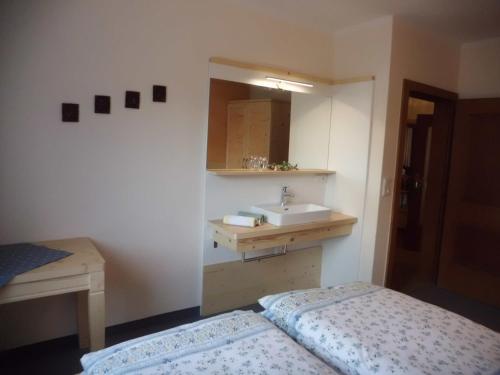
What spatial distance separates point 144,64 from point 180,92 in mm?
302

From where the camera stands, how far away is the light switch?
3035 millimetres

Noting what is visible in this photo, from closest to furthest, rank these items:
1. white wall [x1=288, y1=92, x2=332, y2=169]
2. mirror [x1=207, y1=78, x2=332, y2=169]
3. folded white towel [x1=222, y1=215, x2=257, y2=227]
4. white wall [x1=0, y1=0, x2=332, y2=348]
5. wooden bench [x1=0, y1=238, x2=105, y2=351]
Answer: wooden bench [x1=0, y1=238, x2=105, y2=351]
white wall [x1=0, y1=0, x2=332, y2=348]
folded white towel [x1=222, y1=215, x2=257, y2=227]
mirror [x1=207, y1=78, x2=332, y2=169]
white wall [x1=288, y1=92, x2=332, y2=169]

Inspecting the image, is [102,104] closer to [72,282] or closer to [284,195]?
[72,282]

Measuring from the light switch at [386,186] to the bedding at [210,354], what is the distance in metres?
1.95

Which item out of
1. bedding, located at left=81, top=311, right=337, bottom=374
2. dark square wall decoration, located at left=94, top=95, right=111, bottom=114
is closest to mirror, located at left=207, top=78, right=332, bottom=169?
dark square wall decoration, located at left=94, top=95, right=111, bottom=114

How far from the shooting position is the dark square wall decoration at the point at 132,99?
239cm

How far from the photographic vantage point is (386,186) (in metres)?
3.06

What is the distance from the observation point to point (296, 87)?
316 cm

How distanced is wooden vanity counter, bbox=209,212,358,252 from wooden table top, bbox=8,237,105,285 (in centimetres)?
88

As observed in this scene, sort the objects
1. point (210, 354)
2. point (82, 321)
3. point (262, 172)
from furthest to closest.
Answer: point (262, 172), point (82, 321), point (210, 354)

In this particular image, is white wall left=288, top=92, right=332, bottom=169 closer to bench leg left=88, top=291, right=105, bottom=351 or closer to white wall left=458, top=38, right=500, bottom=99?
white wall left=458, top=38, right=500, bottom=99

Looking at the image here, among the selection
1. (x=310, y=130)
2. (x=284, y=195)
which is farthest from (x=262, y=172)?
(x=310, y=130)

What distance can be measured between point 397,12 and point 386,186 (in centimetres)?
136

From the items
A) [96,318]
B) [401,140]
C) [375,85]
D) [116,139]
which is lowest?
[96,318]
